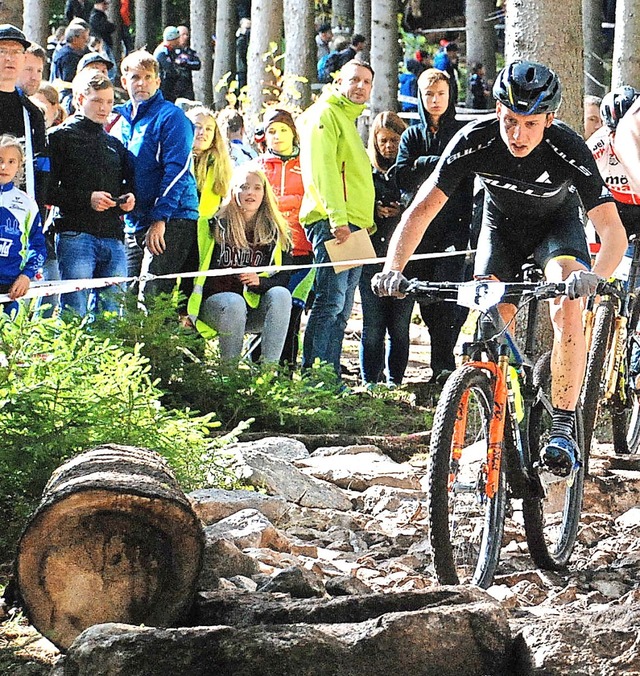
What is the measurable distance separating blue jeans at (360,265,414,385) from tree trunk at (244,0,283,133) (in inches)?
324

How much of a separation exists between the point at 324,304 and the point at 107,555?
5306 mm

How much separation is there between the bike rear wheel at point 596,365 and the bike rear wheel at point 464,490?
1.49 m

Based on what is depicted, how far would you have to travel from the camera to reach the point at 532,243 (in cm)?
624

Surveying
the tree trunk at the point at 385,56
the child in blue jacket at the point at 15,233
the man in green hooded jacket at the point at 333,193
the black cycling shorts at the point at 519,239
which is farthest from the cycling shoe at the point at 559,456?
the tree trunk at the point at 385,56

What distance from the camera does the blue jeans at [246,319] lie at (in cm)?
899

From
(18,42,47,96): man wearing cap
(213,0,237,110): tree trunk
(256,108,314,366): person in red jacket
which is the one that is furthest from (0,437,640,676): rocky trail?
(213,0,237,110): tree trunk

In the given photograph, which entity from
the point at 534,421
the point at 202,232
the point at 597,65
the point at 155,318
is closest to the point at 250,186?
the point at 202,232

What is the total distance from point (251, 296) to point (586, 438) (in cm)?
318

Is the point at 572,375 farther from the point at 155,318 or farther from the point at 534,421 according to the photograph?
the point at 155,318

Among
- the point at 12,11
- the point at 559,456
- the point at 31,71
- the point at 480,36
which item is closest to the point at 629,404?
the point at 559,456

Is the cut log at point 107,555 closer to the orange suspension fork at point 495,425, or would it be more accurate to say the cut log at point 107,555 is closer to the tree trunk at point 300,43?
the orange suspension fork at point 495,425

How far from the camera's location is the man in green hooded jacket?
9.53 m

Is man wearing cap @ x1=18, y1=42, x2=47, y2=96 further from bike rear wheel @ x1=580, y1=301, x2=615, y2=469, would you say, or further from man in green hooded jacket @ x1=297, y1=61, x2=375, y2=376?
bike rear wheel @ x1=580, y1=301, x2=615, y2=469

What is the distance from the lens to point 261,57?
716 inches
